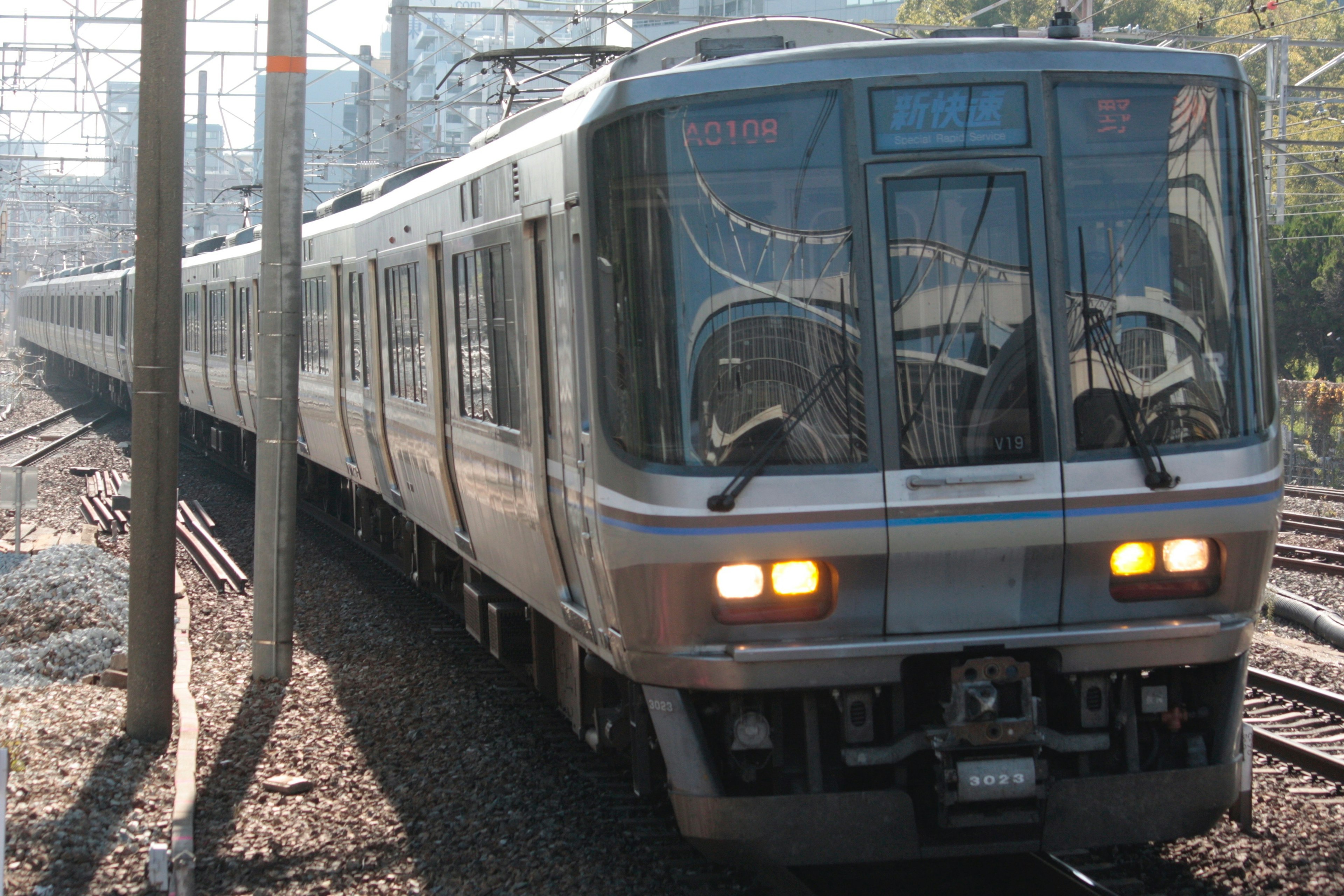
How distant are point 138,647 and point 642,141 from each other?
152 inches

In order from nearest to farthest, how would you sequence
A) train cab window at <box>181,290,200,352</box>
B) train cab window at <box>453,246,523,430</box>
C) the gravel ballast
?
train cab window at <box>453,246,523,430</box>, the gravel ballast, train cab window at <box>181,290,200,352</box>

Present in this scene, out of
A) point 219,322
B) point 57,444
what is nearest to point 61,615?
point 219,322

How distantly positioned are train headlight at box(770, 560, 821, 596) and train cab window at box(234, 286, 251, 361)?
39.5ft

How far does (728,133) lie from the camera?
187 inches

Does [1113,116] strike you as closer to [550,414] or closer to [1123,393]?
[1123,393]

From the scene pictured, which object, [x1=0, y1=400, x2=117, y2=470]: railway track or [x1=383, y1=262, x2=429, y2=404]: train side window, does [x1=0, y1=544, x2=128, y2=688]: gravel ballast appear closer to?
[x1=383, y1=262, x2=429, y2=404]: train side window

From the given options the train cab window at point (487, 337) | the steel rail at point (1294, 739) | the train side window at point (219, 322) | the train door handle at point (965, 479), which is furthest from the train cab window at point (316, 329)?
the train door handle at point (965, 479)

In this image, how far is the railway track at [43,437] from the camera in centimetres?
2234

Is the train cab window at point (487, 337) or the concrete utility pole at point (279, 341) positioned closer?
the train cab window at point (487, 337)

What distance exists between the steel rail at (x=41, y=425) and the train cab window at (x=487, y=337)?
19.4 m

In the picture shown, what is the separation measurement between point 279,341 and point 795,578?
4908 mm

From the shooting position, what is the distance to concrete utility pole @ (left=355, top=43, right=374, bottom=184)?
76.1ft

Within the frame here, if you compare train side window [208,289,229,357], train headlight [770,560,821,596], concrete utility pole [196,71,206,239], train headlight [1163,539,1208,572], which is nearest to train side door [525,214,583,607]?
train headlight [770,560,821,596]

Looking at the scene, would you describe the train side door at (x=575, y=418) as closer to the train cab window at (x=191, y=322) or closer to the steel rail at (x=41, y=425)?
the train cab window at (x=191, y=322)
